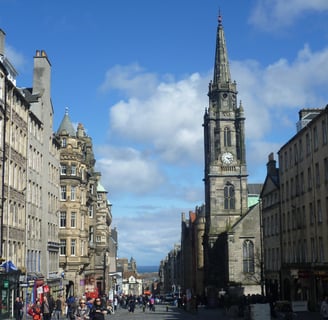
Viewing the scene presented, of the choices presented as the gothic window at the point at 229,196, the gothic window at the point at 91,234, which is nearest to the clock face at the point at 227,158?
the gothic window at the point at 229,196

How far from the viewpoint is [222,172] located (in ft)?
302

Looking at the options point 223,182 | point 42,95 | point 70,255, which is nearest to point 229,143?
point 223,182

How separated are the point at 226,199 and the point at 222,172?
4125mm

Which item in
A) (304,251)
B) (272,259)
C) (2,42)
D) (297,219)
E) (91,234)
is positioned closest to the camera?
(2,42)

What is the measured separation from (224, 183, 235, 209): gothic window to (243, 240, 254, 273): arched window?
8.02 m

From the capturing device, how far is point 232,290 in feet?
270

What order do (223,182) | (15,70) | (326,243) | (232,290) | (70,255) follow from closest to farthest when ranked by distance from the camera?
(326,243), (15,70), (70,255), (232,290), (223,182)

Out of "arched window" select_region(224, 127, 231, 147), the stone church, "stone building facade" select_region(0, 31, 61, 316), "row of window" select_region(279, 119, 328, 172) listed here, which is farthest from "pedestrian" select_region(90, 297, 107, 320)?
"arched window" select_region(224, 127, 231, 147)

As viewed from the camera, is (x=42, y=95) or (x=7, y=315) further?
(x=42, y=95)

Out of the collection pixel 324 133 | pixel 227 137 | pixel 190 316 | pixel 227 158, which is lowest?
pixel 190 316

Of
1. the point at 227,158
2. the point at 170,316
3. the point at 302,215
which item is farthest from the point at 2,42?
the point at 227,158

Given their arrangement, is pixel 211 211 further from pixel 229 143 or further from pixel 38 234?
pixel 38 234

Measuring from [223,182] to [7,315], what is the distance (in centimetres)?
5599

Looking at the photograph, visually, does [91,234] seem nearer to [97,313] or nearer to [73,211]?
[73,211]
